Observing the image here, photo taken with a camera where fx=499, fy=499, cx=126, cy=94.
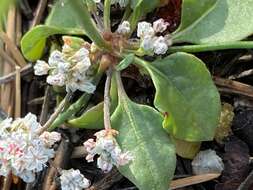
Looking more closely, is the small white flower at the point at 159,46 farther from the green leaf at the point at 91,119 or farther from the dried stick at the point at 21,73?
the dried stick at the point at 21,73

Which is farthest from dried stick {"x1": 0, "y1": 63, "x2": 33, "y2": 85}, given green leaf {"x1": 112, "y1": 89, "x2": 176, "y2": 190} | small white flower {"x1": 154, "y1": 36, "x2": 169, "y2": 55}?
small white flower {"x1": 154, "y1": 36, "x2": 169, "y2": 55}

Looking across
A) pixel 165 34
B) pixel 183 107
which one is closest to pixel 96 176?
pixel 183 107

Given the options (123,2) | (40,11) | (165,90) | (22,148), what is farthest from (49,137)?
(40,11)

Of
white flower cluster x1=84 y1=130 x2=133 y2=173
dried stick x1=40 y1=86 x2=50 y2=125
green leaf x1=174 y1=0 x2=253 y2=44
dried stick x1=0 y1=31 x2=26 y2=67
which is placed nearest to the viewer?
white flower cluster x1=84 y1=130 x2=133 y2=173

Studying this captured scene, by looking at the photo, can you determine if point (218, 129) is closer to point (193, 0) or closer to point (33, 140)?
point (193, 0)

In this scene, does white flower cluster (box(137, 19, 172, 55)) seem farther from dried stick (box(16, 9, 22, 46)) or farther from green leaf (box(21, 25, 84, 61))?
dried stick (box(16, 9, 22, 46))

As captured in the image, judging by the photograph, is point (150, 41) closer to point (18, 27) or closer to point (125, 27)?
point (125, 27)
